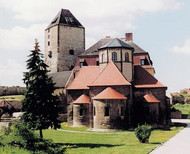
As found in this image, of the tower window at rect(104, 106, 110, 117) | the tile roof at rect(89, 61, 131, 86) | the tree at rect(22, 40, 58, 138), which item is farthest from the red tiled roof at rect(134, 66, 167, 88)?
the tree at rect(22, 40, 58, 138)

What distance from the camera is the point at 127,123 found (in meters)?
38.2

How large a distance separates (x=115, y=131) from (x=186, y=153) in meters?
16.5

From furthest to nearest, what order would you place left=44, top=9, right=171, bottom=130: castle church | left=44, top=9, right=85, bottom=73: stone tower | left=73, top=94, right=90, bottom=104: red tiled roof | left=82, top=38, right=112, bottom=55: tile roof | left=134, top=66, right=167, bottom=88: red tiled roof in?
left=44, top=9, right=85, bottom=73: stone tower < left=82, top=38, right=112, bottom=55: tile roof < left=73, top=94, right=90, bottom=104: red tiled roof < left=134, top=66, right=167, bottom=88: red tiled roof < left=44, top=9, right=171, bottom=130: castle church

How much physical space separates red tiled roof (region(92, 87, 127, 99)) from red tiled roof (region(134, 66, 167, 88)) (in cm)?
459

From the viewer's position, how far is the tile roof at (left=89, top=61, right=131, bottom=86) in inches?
1551

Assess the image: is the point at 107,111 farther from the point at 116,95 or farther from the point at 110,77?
the point at 110,77

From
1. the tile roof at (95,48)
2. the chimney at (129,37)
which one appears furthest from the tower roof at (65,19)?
the chimney at (129,37)

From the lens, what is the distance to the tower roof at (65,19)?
65925 millimetres

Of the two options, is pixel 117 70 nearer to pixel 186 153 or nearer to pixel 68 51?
pixel 186 153

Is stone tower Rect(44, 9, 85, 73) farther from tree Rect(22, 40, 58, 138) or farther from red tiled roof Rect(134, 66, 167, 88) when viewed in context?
tree Rect(22, 40, 58, 138)

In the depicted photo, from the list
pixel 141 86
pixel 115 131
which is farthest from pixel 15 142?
pixel 141 86

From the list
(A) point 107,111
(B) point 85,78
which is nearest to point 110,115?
(A) point 107,111

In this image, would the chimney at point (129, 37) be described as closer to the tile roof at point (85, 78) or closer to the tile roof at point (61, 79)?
the tile roof at point (61, 79)

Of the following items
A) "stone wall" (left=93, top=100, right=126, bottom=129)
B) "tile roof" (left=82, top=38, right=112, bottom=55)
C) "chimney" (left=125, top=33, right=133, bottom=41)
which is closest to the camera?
"stone wall" (left=93, top=100, right=126, bottom=129)
